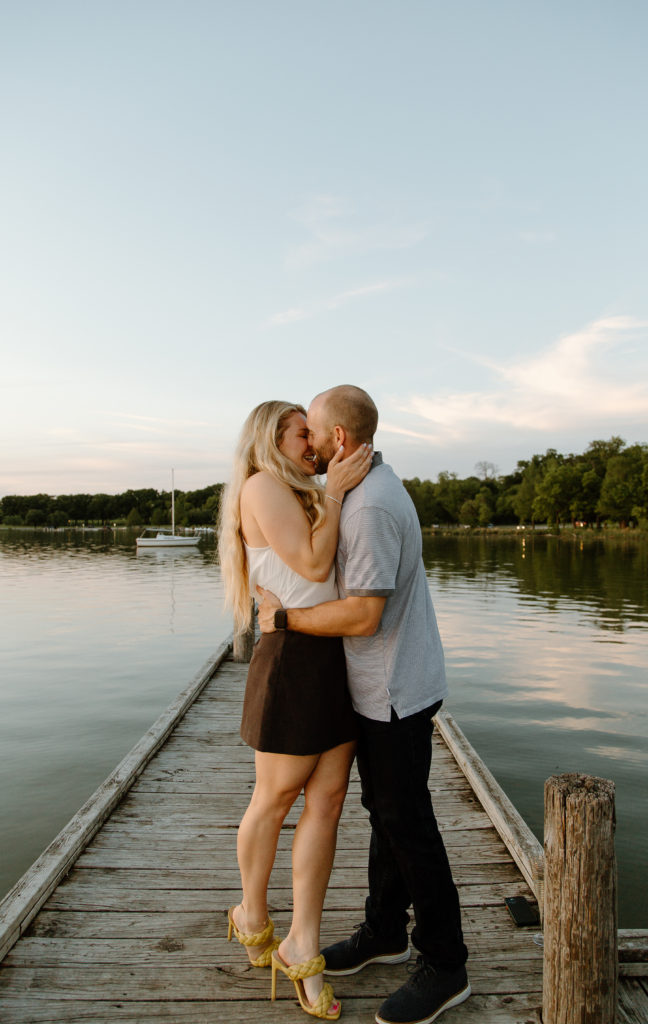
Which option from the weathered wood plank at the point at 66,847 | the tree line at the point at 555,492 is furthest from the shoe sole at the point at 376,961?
the tree line at the point at 555,492

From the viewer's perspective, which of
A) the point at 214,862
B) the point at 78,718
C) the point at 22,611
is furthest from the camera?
the point at 22,611

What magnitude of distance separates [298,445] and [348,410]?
297 mm

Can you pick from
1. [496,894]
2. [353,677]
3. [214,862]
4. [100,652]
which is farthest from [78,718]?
[353,677]

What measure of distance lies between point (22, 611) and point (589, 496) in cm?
8823

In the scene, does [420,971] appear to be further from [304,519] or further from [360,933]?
[304,519]

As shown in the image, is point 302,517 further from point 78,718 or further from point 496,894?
point 78,718

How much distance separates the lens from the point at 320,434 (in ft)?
8.55

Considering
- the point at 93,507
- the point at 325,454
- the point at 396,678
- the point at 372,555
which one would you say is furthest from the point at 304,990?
the point at 93,507

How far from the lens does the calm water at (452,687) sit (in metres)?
7.21

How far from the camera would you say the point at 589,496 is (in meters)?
97.0

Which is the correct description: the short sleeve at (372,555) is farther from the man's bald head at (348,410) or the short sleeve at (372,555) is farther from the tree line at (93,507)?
the tree line at (93,507)

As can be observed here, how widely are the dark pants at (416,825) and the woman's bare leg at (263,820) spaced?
0.92ft

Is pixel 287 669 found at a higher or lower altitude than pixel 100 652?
higher

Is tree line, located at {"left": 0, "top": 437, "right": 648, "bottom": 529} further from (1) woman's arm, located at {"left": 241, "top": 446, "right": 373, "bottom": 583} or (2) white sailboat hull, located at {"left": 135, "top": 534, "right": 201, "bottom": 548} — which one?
(1) woman's arm, located at {"left": 241, "top": 446, "right": 373, "bottom": 583}
